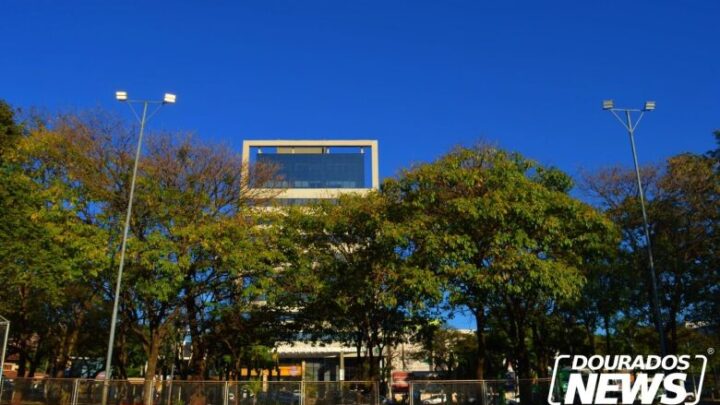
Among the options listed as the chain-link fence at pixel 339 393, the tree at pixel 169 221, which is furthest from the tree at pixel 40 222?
the chain-link fence at pixel 339 393

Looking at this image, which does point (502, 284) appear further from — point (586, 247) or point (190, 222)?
point (190, 222)

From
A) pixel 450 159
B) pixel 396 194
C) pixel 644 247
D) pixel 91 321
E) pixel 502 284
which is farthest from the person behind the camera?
pixel 91 321

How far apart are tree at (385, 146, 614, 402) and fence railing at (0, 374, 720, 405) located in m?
3.31

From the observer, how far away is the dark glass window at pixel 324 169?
84.9 meters

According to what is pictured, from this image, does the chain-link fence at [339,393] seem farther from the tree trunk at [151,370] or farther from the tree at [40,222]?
the tree at [40,222]

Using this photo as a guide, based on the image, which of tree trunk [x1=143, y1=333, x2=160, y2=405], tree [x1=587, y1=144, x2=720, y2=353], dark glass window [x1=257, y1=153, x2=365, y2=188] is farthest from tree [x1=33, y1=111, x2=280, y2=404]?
dark glass window [x1=257, y1=153, x2=365, y2=188]

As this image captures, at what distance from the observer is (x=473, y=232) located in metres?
22.0

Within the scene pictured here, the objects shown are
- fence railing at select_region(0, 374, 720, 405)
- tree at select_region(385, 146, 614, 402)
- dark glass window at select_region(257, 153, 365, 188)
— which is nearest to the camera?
tree at select_region(385, 146, 614, 402)

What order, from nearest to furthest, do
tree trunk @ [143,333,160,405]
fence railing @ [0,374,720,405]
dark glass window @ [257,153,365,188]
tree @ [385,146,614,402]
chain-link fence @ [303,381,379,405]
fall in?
tree @ [385,146,614,402], fence railing @ [0,374,720,405], tree trunk @ [143,333,160,405], chain-link fence @ [303,381,379,405], dark glass window @ [257,153,365,188]

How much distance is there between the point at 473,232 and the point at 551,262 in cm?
286

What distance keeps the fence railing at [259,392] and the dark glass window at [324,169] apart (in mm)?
60749

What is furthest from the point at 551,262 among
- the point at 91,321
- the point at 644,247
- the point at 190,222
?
the point at 91,321

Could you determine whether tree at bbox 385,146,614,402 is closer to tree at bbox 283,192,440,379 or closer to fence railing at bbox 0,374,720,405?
tree at bbox 283,192,440,379

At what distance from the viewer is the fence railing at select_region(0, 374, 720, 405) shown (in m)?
22.4
